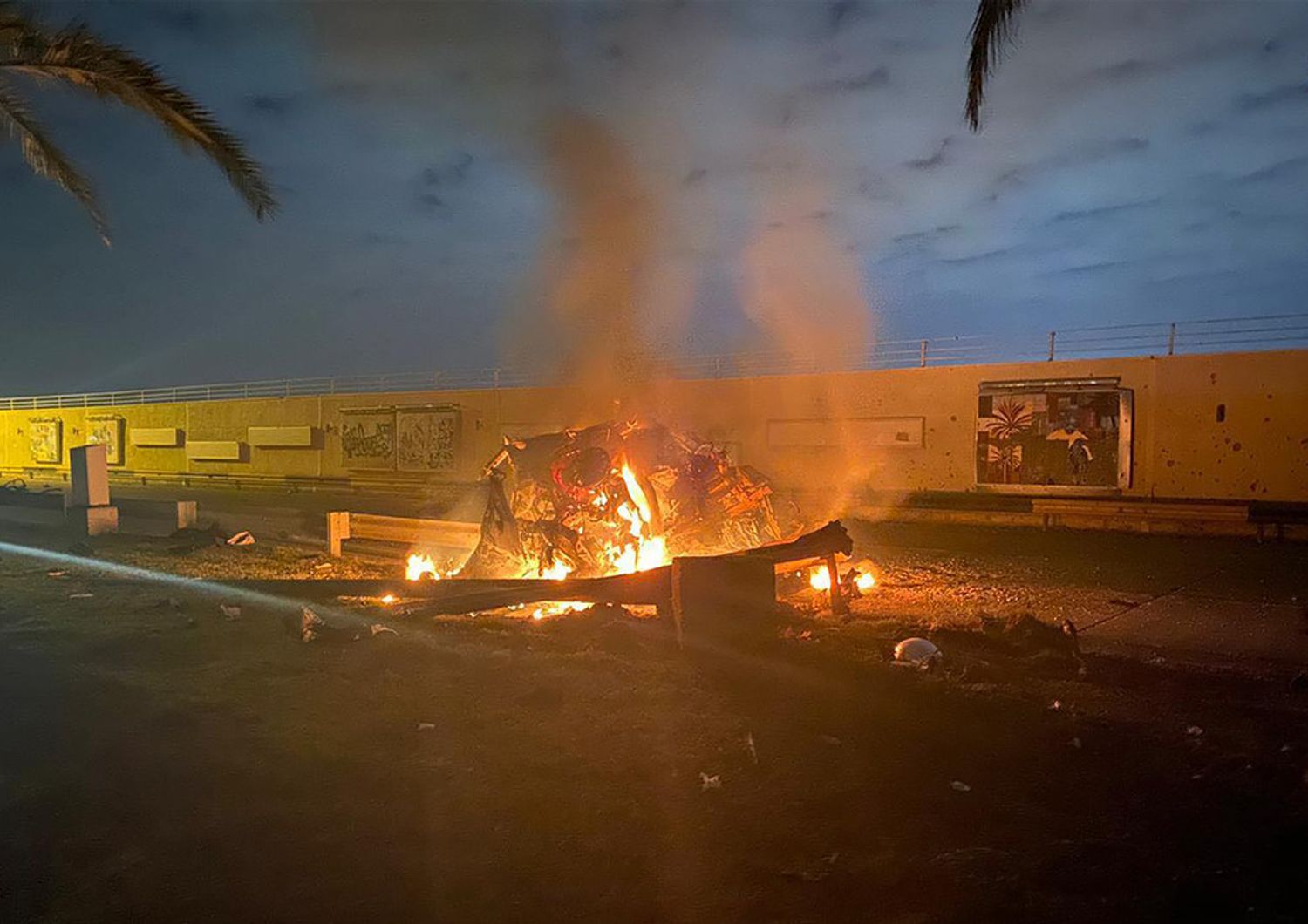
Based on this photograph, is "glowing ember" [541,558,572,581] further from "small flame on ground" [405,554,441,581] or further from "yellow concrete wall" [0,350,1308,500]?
"yellow concrete wall" [0,350,1308,500]

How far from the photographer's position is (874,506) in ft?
58.1

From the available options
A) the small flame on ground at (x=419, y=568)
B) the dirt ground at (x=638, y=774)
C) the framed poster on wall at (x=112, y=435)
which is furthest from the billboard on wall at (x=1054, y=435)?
the framed poster on wall at (x=112, y=435)

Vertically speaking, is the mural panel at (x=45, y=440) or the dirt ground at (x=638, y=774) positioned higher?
the mural panel at (x=45, y=440)

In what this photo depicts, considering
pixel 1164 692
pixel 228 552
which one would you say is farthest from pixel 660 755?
pixel 228 552

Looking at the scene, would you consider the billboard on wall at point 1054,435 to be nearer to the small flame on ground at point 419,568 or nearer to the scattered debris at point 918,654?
the scattered debris at point 918,654

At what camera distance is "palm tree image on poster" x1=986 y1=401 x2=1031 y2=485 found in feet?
55.0

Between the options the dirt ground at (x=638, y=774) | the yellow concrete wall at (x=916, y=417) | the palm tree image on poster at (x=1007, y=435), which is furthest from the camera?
the palm tree image on poster at (x=1007, y=435)

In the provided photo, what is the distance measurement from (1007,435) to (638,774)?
1446cm

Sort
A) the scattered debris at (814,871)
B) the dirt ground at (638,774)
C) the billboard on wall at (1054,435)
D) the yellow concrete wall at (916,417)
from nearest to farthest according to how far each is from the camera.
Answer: the dirt ground at (638,774)
the scattered debris at (814,871)
the yellow concrete wall at (916,417)
the billboard on wall at (1054,435)

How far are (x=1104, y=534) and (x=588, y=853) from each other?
44.2ft

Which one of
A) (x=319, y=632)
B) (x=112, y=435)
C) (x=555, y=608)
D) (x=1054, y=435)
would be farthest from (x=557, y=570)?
(x=112, y=435)

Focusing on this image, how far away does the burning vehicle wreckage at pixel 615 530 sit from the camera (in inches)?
316

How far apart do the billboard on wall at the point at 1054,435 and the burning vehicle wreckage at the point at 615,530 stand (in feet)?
23.7

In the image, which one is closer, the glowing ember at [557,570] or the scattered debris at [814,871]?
the scattered debris at [814,871]
